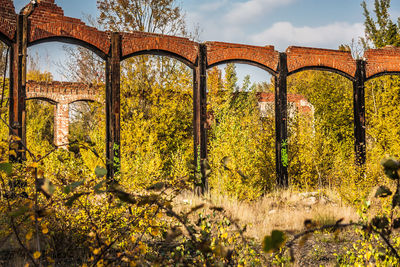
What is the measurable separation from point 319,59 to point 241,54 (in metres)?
2.52

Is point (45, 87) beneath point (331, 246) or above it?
above

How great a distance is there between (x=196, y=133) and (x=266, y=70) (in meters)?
2.78

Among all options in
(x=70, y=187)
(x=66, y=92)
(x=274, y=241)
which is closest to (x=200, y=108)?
(x=70, y=187)

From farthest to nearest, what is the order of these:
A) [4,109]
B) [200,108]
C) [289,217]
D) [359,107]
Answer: [359,107] → [200,108] → [289,217] → [4,109]

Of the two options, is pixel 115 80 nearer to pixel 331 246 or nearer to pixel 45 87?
pixel 331 246

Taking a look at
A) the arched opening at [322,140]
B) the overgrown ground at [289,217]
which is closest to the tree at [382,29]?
the arched opening at [322,140]

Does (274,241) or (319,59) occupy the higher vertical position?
(319,59)

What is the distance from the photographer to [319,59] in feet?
34.7

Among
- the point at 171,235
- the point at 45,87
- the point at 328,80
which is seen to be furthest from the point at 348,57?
the point at 45,87

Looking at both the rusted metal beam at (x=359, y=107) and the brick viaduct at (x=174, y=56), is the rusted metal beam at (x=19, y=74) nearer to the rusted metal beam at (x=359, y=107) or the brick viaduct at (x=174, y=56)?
the brick viaduct at (x=174, y=56)

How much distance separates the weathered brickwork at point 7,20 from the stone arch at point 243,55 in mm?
4474

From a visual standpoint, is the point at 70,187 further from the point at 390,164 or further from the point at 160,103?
the point at 160,103

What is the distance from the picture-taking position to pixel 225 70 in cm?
2205

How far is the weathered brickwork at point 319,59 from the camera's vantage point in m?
10.4
